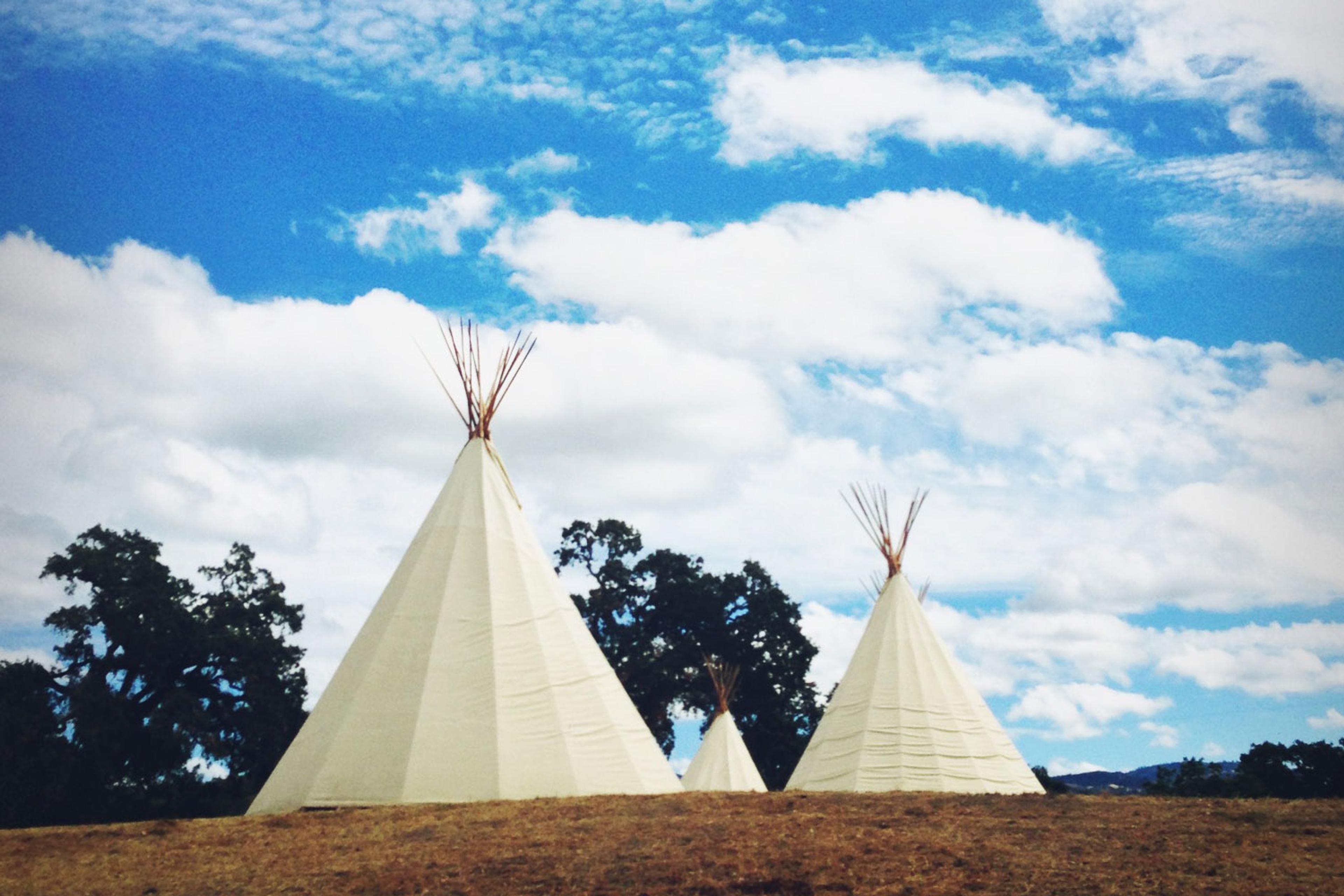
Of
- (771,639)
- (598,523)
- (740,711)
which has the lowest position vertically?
(740,711)

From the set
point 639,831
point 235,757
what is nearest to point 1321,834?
point 639,831

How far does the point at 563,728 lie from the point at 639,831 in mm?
3141

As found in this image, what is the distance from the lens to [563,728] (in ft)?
47.5

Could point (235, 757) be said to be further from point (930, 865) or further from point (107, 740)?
point (930, 865)

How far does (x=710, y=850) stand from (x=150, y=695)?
2162 centimetres

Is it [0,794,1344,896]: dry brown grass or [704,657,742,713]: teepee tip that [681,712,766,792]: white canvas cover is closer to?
[704,657,742,713]: teepee tip

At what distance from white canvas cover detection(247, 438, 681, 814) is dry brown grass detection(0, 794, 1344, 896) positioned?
0.84 metres

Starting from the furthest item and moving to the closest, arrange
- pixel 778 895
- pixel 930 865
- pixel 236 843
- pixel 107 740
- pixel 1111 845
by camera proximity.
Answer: pixel 107 740 → pixel 236 843 → pixel 1111 845 → pixel 930 865 → pixel 778 895

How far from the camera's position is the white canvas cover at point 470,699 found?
13938 millimetres

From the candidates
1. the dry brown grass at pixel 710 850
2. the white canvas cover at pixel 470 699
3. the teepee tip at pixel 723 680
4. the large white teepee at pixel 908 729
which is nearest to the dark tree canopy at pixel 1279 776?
the large white teepee at pixel 908 729

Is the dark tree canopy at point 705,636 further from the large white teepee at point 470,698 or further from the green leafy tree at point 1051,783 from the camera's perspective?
the large white teepee at point 470,698

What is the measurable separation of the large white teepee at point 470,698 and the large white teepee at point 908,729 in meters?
6.79

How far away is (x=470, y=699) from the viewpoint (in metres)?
14.4

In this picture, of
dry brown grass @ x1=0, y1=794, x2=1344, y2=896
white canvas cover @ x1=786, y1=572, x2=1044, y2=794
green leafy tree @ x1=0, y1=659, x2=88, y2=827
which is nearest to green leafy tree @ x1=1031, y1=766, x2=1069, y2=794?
white canvas cover @ x1=786, y1=572, x2=1044, y2=794
